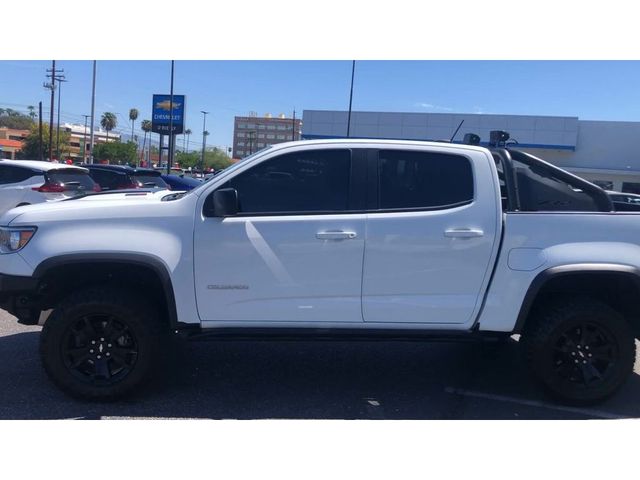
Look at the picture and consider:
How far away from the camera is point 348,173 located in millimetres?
4406

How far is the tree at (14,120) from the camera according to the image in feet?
348

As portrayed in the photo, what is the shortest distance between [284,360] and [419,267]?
1903 millimetres

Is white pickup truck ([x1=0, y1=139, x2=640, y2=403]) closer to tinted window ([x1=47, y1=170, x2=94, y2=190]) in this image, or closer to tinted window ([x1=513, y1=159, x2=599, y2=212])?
tinted window ([x1=513, y1=159, x2=599, y2=212])

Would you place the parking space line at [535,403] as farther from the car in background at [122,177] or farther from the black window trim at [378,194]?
the car in background at [122,177]

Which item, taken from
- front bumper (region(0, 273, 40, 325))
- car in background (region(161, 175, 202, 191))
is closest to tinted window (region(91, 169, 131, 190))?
car in background (region(161, 175, 202, 191))

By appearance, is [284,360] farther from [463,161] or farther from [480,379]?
[463,161]

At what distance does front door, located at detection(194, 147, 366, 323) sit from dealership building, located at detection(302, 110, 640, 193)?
28.3 metres

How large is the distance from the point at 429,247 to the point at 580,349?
142 centimetres

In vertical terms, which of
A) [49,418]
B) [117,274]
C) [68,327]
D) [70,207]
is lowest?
[49,418]

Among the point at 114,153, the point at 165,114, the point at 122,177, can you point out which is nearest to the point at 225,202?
the point at 122,177

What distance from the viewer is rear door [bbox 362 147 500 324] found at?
167 inches

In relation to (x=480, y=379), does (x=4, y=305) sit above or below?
above

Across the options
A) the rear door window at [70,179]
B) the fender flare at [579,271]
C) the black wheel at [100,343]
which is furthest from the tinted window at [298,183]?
the rear door window at [70,179]

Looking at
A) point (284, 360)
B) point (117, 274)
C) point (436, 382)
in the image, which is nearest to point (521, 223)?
point (436, 382)
